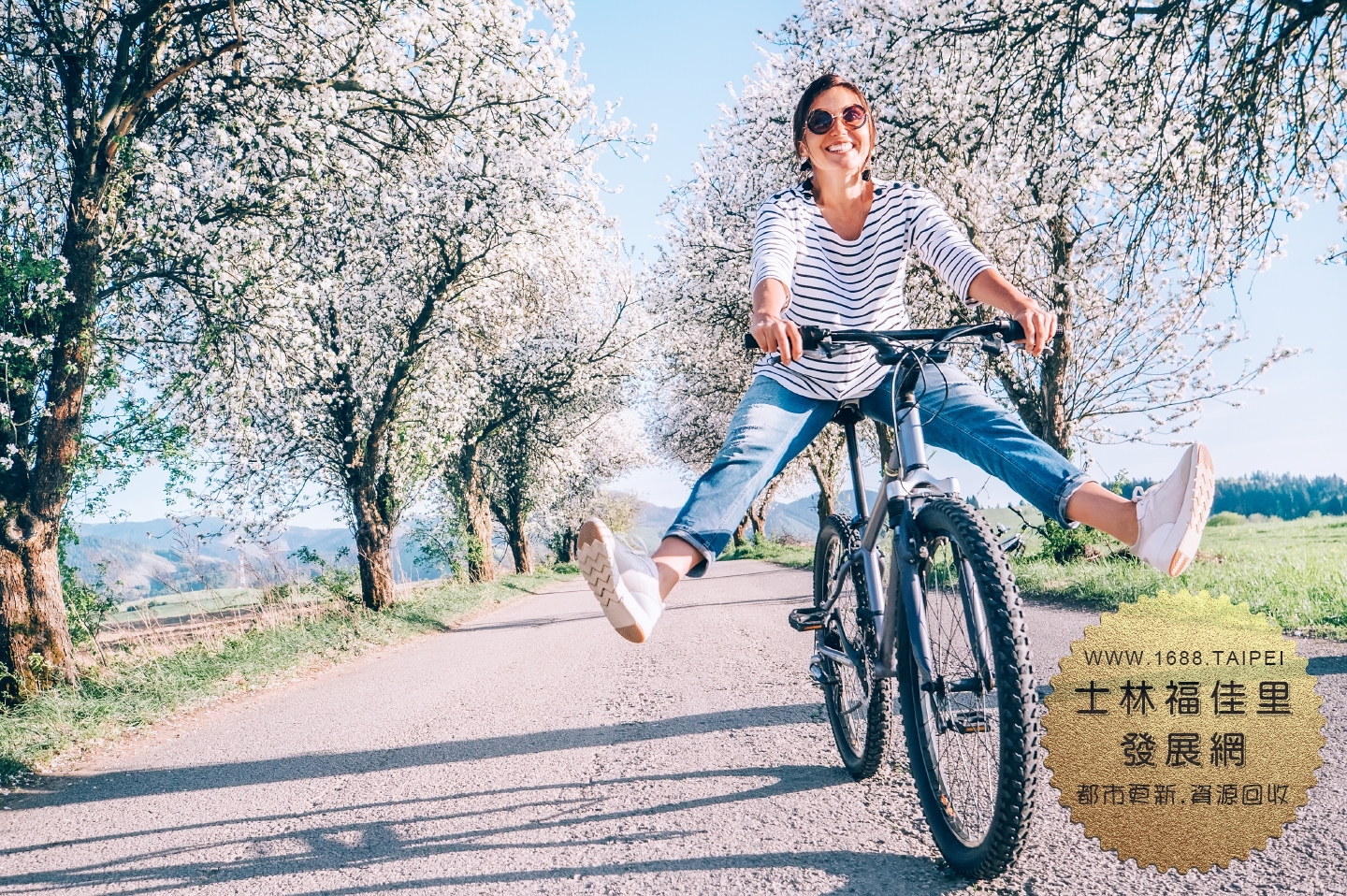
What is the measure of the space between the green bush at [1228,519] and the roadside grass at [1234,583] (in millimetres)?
15315

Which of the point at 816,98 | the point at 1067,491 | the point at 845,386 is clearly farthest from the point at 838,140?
the point at 1067,491

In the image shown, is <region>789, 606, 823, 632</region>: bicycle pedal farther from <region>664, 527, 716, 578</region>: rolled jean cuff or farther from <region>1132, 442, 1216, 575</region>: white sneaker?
<region>1132, 442, 1216, 575</region>: white sneaker

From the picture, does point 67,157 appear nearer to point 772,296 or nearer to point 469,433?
point 772,296

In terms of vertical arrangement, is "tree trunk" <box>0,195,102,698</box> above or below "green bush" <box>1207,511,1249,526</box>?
above

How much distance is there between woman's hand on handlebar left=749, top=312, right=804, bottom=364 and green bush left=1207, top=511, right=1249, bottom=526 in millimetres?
25801

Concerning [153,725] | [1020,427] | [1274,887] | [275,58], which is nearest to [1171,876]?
[1274,887]

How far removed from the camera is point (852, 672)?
3184mm

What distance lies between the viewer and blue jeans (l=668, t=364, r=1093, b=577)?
2.35 meters

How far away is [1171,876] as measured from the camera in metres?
2.06

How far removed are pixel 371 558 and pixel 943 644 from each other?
12948mm

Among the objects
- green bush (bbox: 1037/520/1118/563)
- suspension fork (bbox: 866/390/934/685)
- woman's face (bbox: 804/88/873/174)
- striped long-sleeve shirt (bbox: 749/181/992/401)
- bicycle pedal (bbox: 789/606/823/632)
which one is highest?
woman's face (bbox: 804/88/873/174)

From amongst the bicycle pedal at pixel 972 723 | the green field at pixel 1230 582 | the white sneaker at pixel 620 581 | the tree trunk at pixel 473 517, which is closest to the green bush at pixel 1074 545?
the green field at pixel 1230 582

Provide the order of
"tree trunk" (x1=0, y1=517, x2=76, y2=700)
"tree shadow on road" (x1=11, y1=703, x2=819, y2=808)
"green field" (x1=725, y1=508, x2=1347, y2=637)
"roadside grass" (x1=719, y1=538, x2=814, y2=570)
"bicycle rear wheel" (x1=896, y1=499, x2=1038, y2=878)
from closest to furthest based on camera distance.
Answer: "bicycle rear wheel" (x1=896, y1=499, x2=1038, y2=878) < "tree shadow on road" (x1=11, y1=703, x2=819, y2=808) < "green field" (x1=725, y1=508, x2=1347, y2=637) < "tree trunk" (x1=0, y1=517, x2=76, y2=700) < "roadside grass" (x1=719, y1=538, x2=814, y2=570)

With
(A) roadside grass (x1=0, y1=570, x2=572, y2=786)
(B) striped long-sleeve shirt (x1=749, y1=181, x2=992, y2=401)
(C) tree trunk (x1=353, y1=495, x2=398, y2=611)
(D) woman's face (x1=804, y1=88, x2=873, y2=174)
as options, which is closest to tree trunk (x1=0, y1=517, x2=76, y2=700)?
(A) roadside grass (x1=0, y1=570, x2=572, y2=786)
